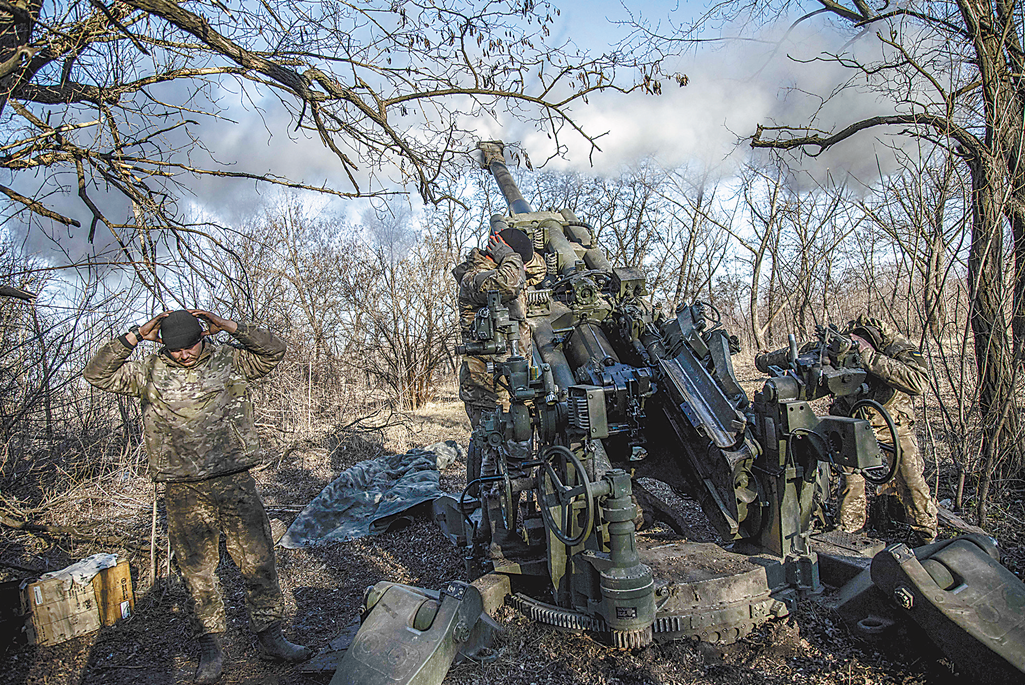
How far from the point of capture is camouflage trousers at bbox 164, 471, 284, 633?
4191 mm

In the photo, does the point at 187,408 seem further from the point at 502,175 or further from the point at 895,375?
the point at 502,175

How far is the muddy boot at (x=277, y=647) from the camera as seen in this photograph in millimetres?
4230

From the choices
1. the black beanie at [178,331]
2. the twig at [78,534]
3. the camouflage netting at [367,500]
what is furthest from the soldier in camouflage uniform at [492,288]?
the twig at [78,534]

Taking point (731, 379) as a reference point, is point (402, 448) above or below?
below

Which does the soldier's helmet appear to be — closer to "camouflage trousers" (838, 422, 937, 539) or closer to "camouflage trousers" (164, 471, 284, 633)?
"camouflage trousers" (838, 422, 937, 539)

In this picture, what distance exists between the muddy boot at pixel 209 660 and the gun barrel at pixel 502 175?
7.04 metres

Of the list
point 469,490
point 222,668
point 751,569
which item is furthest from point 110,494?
point 751,569

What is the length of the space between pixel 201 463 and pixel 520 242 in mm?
5142

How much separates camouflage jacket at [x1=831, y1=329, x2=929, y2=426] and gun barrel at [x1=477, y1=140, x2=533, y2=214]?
18.1ft

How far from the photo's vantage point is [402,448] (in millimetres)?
10461

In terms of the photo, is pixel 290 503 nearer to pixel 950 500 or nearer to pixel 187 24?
pixel 187 24

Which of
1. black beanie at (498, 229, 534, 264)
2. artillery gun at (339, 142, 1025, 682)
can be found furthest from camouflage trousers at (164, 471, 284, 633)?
black beanie at (498, 229, 534, 264)

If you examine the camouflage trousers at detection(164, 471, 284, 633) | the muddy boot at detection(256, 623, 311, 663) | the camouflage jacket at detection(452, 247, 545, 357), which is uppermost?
the camouflage jacket at detection(452, 247, 545, 357)

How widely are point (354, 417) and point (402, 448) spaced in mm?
2247
